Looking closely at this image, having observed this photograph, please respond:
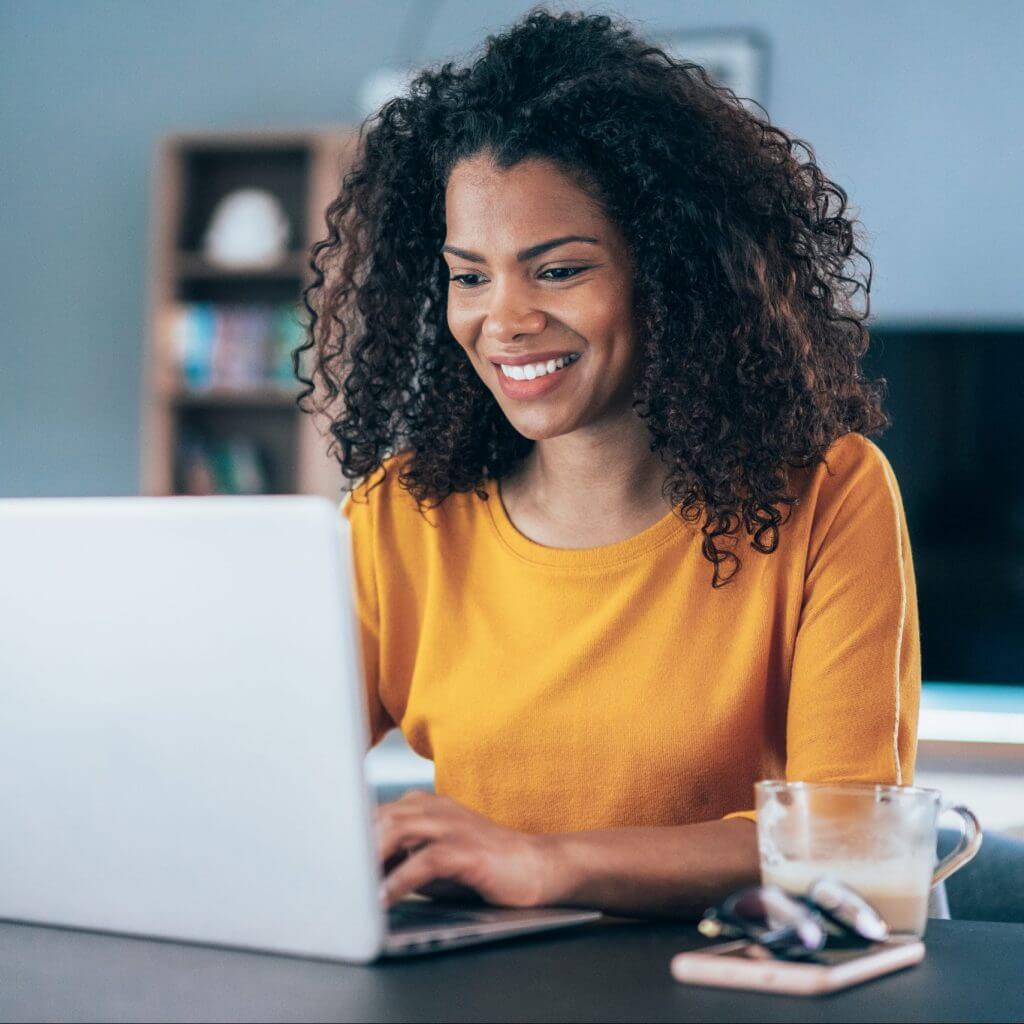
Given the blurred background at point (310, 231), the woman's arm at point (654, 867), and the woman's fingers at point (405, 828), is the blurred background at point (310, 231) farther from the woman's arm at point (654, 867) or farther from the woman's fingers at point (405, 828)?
the woman's fingers at point (405, 828)

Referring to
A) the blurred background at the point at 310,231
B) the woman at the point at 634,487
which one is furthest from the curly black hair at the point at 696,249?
the blurred background at the point at 310,231

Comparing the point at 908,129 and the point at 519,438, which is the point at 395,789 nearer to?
the point at 519,438

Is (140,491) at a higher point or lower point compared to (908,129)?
lower

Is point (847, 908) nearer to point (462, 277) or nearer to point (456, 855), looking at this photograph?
point (456, 855)

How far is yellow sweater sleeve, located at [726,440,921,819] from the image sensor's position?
3.83 ft

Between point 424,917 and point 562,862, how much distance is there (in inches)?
4.2

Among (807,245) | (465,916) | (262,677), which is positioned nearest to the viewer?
(262,677)

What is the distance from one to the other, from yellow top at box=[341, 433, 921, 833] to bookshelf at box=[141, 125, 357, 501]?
2513 mm

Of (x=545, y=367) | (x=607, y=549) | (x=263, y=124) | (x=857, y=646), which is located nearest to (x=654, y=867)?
(x=857, y=646)

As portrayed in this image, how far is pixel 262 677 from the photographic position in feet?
2.52

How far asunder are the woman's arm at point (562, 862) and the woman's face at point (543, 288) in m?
0.46

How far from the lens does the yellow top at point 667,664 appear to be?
1.23 metres

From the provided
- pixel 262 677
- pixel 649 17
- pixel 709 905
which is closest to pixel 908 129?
pixel 649 17

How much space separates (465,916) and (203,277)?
11.5 ft
